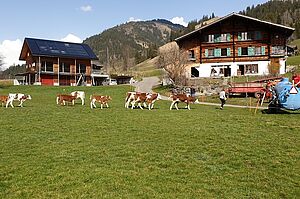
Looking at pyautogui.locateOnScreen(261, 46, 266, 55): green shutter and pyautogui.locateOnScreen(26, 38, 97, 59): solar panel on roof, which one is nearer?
pyautogui.locateOnScreen(261, 46, 266, 55): green shutter

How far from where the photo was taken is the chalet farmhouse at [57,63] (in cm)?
6028

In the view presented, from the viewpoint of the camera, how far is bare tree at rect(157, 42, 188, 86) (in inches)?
1754

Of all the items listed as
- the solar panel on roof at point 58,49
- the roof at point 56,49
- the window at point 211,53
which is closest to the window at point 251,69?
the window at point 211,53

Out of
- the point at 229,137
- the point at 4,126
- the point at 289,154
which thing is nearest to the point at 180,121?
the point at 229,137

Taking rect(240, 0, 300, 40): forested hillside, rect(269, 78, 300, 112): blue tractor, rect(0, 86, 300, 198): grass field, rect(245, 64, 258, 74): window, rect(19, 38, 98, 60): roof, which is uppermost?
rect(240, 0, 300, 40): forested hillside

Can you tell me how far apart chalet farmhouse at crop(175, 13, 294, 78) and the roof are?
21.0 metres

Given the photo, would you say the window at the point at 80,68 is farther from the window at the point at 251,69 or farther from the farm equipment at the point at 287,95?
the farm equipment at the point at 287,95

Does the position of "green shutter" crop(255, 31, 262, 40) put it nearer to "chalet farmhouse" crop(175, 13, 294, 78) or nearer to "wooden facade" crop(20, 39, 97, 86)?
"chalet farmhouse" crop(175, 13, 294, 78)

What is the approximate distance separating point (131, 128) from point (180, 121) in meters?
3.25

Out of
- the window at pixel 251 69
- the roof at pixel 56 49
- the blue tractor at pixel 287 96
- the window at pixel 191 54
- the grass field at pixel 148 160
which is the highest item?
the roof at pixel 56 49

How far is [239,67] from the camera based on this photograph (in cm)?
5594

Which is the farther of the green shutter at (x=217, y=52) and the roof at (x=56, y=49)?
the roof at (x=56, y=49)

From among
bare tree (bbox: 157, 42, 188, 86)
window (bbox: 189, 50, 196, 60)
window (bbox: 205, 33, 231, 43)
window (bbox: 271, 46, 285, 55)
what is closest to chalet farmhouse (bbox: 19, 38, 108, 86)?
window (bbox: 189, 50, 196, 60)

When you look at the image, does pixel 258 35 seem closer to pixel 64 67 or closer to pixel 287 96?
pixel 64 67
